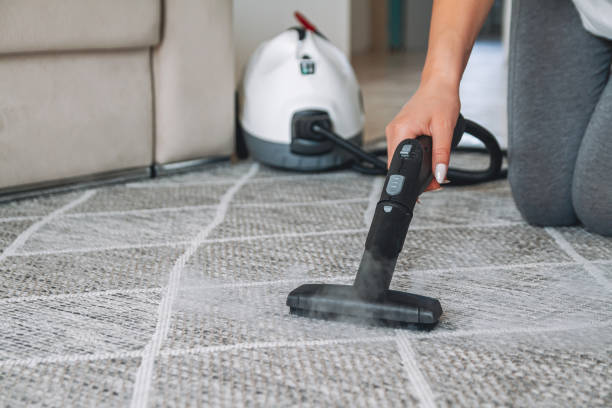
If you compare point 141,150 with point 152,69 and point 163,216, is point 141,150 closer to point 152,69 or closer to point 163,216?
point 152,69

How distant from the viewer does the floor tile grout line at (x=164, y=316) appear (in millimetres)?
545

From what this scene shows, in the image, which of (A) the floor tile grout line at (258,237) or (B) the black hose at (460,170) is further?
(B) the black hose at (460,170)

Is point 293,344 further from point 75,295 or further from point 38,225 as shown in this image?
point 38,225

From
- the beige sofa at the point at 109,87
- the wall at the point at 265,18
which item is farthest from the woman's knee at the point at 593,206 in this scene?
the wall at the point at 265,18

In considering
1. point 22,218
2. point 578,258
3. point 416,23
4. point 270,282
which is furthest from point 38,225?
point 416,23

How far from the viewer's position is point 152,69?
1.33 metres

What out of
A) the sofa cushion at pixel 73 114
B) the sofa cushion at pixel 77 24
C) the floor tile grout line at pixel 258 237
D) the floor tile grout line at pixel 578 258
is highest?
the sofa cushion at pixel 77 24

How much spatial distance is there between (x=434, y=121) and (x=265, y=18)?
5.79 ft

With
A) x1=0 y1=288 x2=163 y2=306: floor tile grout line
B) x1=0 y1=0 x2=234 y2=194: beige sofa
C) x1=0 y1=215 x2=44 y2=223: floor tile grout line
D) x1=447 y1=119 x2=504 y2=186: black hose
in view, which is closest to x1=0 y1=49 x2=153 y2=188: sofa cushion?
x1=0 y1=0 x2=234 y2=194: beige sofa

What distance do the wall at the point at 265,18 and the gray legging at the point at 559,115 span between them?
1.21 meters

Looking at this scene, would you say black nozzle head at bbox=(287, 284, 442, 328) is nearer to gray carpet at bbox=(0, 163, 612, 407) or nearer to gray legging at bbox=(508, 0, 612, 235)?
gray carpet at bbox=(0, 163, 612, 407)

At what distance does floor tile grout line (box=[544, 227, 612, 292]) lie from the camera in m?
0.77

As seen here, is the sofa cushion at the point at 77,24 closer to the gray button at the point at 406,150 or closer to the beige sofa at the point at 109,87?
the beige sofa at the point at 109,87

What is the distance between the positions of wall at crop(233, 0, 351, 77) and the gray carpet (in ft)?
3.66
